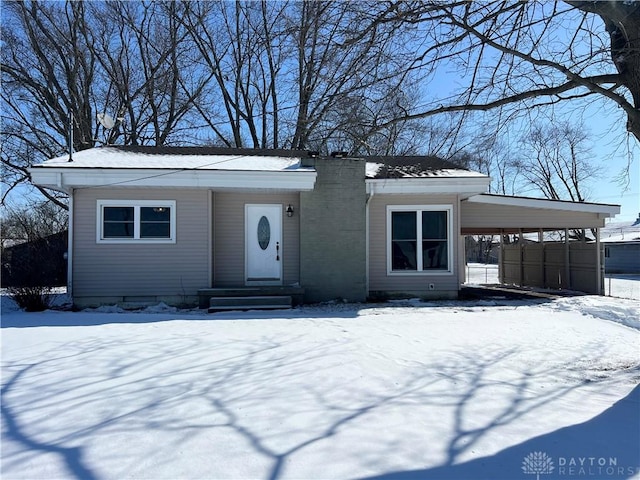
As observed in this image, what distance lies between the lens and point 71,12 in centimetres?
2258

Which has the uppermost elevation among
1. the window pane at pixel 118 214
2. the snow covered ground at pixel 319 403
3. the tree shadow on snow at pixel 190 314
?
the window pane at pixel 118 214

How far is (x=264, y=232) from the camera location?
1109cm

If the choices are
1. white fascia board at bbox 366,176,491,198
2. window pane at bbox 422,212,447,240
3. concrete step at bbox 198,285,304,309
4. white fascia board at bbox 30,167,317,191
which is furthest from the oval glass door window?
window pane at bbox 422,212,447,240

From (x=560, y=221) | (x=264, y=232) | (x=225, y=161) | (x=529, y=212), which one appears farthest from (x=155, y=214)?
(x=560, y=221)

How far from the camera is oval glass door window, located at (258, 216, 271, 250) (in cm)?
1109

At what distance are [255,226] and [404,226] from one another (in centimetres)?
394

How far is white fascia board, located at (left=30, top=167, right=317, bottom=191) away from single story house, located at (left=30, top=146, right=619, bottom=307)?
0.08ft

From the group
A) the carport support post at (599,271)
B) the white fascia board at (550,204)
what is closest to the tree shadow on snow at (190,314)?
the white fascia board at (550,204)

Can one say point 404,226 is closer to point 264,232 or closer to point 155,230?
point 264,232

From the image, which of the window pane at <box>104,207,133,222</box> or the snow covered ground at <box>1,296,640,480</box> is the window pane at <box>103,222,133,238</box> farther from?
the snow covered ground at <box>1,296,640,480</box>

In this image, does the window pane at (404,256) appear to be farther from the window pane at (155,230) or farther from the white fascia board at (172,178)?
Answer: the window pane at (155,230)

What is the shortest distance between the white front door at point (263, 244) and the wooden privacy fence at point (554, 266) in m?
10.5

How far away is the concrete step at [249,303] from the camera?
9.50m

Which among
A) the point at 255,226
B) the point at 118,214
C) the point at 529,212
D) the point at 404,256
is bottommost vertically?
the point at 404,256
